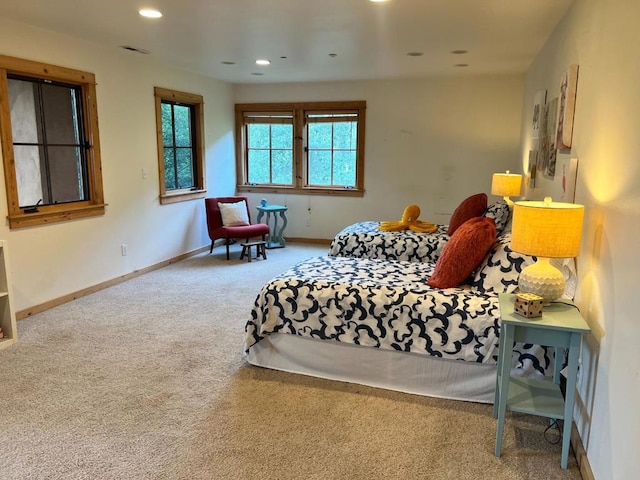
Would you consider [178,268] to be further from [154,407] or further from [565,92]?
[565,92]

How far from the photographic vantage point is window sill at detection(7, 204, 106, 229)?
379 cm

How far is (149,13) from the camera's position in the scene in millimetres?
3354

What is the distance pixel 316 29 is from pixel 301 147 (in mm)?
3264

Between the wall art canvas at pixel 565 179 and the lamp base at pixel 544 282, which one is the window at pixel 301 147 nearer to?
the wall art canvas at pixel 565 179

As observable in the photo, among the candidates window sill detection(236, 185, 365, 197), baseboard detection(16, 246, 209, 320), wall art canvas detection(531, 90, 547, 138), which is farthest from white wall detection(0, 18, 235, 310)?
wall art canvas detection(531, 90, 547, 138)

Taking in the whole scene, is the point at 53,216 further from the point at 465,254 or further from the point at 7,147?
the point at 465,254

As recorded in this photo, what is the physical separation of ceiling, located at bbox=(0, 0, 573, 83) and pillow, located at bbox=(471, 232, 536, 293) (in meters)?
1.64

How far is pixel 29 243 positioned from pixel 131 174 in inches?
55.3

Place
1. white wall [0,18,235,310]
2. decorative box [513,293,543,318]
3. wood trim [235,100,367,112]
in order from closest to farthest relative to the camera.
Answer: decorative box [513,293,543,318], white wall [0,18,235,310], wood trim [235,100,367,112]

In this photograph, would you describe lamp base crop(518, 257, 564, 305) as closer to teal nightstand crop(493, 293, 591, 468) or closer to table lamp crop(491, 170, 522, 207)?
teal nightstand crop(493, 293, 591, 468)

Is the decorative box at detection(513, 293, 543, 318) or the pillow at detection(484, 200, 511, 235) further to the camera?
the pillow at detection(484, 200, 511, 235)

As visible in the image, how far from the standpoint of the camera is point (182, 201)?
599cm

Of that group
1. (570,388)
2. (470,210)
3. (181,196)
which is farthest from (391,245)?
(181,196)

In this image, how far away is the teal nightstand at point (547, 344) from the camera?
6.56 ft
